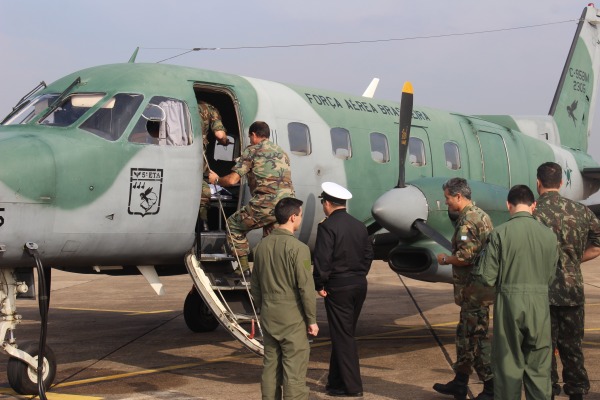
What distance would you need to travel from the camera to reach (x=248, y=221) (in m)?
9.46

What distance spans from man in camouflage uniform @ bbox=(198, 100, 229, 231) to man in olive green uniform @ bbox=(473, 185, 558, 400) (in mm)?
4083

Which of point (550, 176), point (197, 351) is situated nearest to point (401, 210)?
point (550, 176)

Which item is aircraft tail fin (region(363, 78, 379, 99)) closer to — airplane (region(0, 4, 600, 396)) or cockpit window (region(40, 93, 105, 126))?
airplane (region(0, 4, 600, 396))

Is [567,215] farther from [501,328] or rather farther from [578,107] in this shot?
[578,107]

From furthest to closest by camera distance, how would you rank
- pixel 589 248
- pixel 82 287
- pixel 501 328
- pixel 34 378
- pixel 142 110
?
pixel 82 287 → pixel 142 110 → pixel 34 378 → pixel 589 248 → pixel 501 328

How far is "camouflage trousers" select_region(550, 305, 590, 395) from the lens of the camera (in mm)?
7516

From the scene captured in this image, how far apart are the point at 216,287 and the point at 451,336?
14.8 ft

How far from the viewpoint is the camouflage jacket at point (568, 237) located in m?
7.52

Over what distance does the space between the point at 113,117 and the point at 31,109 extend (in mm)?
985

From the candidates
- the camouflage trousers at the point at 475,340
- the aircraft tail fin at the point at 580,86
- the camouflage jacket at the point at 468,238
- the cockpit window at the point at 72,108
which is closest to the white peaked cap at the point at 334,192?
the camouflage jacket at the point at 468,238

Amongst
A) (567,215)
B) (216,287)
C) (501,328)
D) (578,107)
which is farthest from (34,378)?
(578,107)

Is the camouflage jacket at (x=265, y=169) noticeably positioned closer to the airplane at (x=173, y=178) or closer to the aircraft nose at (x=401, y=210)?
the airplane at (x=173, y=178)

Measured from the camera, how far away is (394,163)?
1244 centimetres

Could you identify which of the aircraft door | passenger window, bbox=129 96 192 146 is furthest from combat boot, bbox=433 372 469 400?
the aircraft door
